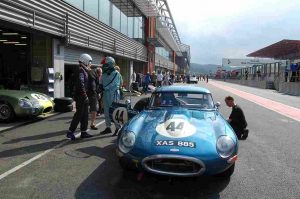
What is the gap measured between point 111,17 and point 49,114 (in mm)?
12452

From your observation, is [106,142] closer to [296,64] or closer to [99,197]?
[99,197]

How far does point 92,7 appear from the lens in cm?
1866

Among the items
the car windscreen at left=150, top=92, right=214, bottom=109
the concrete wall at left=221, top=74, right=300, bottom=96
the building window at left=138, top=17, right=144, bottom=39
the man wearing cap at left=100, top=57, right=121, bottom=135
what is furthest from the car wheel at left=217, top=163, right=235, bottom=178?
the building window at left=138, top=17, right=144, bottom=39

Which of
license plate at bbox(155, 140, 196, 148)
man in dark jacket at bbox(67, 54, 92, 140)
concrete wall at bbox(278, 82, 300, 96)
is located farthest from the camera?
concrete wall at bbox(278, 82, 300, 96)

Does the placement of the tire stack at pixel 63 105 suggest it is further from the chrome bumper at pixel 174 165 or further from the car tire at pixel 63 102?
the chrome bumper at pixel 174 165

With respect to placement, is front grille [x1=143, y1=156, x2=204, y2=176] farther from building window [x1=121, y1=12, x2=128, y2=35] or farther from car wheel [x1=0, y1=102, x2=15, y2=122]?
building window [x1=121, y1=12, x2=128, y2=35]

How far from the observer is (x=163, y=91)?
685cm

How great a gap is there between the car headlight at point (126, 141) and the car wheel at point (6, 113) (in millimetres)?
5554

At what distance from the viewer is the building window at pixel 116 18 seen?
77.6 feet

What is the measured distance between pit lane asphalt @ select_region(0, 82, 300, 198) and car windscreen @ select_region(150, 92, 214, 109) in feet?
3.58

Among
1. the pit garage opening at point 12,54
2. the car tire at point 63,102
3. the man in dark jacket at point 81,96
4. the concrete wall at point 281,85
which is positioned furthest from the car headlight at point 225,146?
the concrete wall at point 281,85

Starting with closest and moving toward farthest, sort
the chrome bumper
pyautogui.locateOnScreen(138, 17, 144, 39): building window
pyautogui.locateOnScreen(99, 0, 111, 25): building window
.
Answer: the chrome bumper
pyautogui.locateOnScreen(99, 0, 111, 25): building window
pyautogui.locateOnScreen(138, 17, 144, 39): building window

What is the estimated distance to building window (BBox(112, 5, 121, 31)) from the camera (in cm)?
2366

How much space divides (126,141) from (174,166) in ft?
2.48
